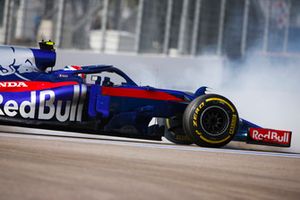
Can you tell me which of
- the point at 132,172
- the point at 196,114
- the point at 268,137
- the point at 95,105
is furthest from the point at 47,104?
the point at 268,137

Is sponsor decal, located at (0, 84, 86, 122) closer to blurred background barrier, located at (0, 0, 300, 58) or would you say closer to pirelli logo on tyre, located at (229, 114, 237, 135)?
pirelli logo on tyre, located at (229, 114, 237, 135)

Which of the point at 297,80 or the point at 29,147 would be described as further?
the point at 297,80

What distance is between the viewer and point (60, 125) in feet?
25.5

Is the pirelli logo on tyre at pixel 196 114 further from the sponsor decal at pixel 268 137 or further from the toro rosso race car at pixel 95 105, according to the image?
the sponsor decal at pixel 268 137

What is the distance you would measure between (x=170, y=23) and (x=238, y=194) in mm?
10226

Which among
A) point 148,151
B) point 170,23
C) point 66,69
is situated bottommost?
point 148,151

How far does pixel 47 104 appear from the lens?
7668 mm

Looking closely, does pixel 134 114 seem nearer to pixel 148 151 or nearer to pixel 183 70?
pixel 148 151

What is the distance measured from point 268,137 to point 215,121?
0.95m

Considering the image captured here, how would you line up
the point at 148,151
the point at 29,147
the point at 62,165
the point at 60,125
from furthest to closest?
1. the point at 60,125
2. the point at 148,151
3. the point at 29,147
4. the point at 62,165

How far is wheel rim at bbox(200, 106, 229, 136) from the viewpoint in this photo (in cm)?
811

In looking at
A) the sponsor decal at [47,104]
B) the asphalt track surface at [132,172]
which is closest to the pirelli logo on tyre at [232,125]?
the asphalt track surface at [132,172]

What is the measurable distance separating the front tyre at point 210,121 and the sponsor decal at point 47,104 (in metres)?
1.25

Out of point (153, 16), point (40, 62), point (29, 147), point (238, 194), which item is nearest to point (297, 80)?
point (153, 16)
